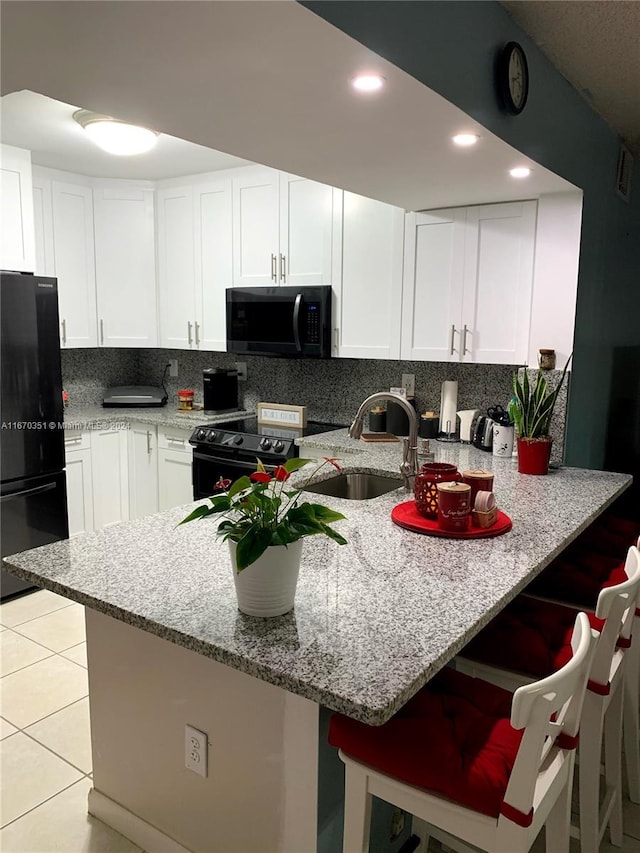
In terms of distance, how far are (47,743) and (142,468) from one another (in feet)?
7.21

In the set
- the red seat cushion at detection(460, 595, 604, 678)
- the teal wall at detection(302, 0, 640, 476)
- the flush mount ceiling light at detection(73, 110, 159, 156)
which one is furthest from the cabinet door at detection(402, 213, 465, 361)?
the red seat cushion at detection(460, 595, 604, 678)

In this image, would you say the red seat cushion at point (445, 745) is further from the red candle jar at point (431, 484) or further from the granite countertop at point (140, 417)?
the granite countertop at point (140, 417)

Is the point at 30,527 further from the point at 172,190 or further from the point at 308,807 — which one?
the point at 308,807

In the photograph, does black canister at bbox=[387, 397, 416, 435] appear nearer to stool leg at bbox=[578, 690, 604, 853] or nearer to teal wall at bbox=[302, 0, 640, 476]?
teal wall at bbox=[302, 0, 640, 476]

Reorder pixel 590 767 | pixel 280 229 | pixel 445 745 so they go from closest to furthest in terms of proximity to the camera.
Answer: pixel 445 745
pixel 590 767
pixel 280 229

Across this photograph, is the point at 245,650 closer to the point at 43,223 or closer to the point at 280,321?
the point at 280,321

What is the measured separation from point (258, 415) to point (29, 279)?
1505mm

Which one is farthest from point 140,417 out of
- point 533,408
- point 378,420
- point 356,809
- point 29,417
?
point 356,809

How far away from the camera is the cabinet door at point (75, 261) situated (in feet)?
14.2

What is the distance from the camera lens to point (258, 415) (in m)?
4.16

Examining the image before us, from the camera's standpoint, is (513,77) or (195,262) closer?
(513,77)

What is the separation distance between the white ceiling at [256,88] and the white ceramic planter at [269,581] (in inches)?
43.0

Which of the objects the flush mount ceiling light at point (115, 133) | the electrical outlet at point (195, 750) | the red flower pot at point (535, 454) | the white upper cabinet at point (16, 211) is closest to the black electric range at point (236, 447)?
the red flower pot at point (535, 454)

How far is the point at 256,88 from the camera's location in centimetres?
171
